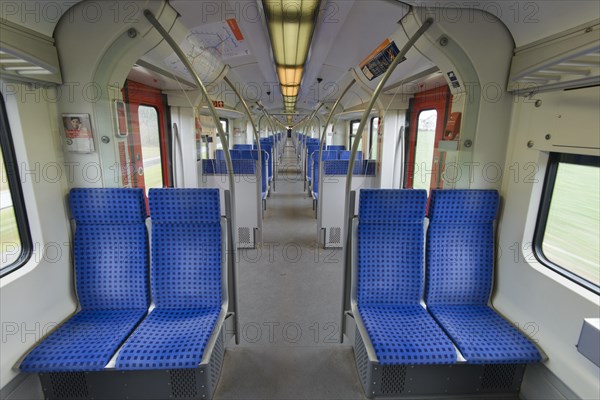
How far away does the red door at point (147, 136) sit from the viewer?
17.3 ft

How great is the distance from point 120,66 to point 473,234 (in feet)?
11.3

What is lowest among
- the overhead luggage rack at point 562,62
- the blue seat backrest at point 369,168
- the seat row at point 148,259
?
the seat row at point 148,259

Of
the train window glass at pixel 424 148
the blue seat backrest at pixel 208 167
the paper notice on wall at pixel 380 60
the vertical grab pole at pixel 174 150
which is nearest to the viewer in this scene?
the paper notice on wall at pixel 380 60

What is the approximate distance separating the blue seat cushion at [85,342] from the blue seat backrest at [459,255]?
2630 mm

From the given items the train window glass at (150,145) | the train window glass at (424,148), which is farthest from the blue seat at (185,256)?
the train window glass at (424,148)

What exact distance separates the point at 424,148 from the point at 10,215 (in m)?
5.94

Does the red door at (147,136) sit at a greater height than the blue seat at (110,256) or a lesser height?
greater

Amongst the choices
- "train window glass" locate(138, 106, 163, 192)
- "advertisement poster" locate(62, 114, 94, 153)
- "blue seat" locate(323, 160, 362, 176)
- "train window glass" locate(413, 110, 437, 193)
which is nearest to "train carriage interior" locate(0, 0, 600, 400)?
"advertisement poster" locate(62, 114, 94, 153)

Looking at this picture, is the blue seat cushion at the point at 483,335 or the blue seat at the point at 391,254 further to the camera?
the blue seat at the point at 391,254

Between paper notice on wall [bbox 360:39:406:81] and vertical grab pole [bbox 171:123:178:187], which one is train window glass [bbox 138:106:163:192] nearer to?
vertical grab pole [bbox 171:123:178:187]

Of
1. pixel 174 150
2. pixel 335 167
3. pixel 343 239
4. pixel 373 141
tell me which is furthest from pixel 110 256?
pixel 373 141

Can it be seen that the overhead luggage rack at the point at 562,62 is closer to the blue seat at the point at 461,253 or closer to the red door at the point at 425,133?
the blue seat at the point at 461,253

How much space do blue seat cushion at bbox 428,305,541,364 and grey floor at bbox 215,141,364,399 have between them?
3.01ft

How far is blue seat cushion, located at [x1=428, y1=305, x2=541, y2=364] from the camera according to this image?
2219mm
